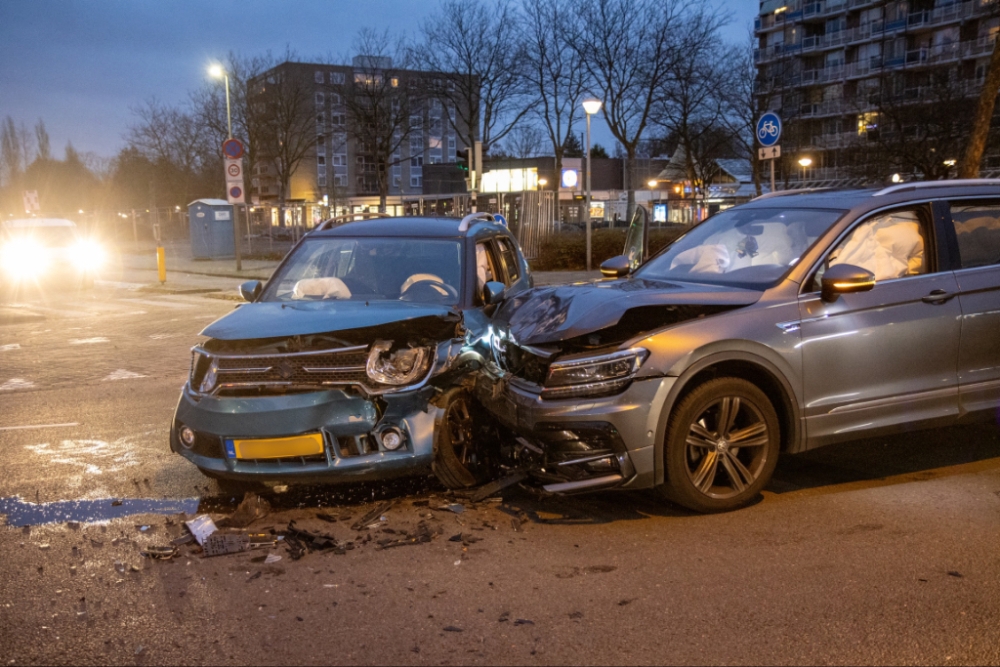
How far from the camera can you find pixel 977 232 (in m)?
5.76

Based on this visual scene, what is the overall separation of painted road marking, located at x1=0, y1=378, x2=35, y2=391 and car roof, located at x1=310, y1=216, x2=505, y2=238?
174 inches

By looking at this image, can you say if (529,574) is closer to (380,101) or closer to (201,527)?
(201,527)

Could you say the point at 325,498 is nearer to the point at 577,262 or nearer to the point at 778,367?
the point at 778,367

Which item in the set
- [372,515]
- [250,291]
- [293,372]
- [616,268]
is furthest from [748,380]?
[250,291]

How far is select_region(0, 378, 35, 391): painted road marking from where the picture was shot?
31.4 ft

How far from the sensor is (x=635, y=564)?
14.1 feet

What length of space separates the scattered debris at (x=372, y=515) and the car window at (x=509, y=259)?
2.70 metres

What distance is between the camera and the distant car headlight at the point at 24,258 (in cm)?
2200

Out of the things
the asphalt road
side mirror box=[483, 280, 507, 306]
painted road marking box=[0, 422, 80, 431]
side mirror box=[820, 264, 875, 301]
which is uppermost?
side mirror box=[820, 264, 875, 301]

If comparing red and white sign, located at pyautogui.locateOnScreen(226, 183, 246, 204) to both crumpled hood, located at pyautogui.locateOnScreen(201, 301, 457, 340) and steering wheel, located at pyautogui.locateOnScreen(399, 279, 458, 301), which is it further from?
crumpled hood, located at pyautogui.locateOnScreen(201, 301, 457, 340)

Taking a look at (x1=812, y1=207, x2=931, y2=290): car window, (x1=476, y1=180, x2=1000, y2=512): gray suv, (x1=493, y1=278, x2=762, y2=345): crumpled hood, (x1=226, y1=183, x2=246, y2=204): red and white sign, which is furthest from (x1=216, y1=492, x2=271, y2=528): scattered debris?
(x1=226, y1=183, x2=246, y2=204): red and white sign

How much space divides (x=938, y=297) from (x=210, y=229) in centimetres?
3243

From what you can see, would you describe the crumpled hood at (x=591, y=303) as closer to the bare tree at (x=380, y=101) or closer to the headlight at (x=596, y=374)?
the headlight at (x=596, y=374)

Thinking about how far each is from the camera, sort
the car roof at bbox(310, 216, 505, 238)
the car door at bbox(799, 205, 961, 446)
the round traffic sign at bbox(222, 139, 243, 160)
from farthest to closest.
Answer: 1. the round traffic sign at bbox(222, 139, 243, 160)
2. the car roof at bbox(310, 216, 505, 238)
3. the car door at bbox(799, 205, 961, 446)
